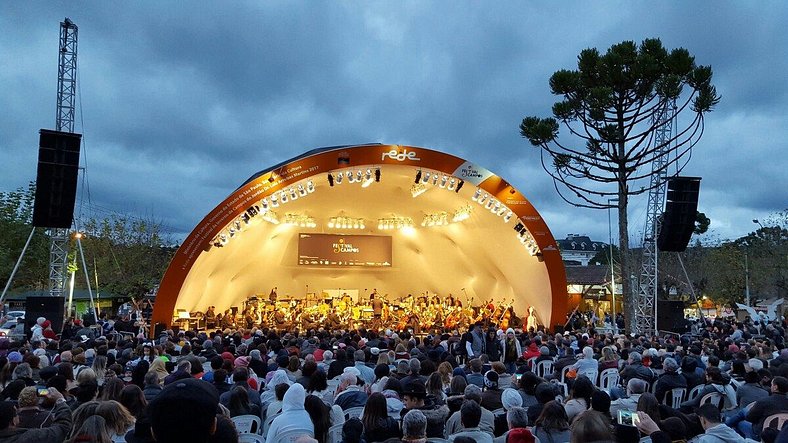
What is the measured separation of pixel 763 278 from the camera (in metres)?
30.4

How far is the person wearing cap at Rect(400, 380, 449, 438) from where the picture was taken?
Result: 4770mm

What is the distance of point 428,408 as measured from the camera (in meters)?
5.30

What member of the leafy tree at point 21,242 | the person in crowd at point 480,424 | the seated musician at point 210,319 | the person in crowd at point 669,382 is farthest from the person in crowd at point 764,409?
the leafy tree at point 21,242

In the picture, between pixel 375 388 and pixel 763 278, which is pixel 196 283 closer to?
pixel 375 388

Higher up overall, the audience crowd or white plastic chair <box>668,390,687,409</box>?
the audience crowd

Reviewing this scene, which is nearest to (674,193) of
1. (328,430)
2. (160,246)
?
(328,430)

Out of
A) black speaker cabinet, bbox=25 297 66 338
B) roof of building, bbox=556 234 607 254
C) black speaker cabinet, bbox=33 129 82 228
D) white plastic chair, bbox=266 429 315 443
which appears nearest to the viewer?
white plastic chair, bbox=266 429 315 443

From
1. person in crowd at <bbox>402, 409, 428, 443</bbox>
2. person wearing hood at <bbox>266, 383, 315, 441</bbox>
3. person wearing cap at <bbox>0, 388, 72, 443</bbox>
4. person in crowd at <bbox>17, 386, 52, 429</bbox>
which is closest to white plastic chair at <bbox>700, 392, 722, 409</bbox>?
person in crowd at <bbox>402, 409, 428, 443</bbox>

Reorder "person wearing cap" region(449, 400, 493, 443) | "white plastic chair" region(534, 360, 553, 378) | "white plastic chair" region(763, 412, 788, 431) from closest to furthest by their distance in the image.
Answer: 1. "person wearing cap" region(449, 400, 493, 443)
2. "white plastic chair" region(763, 412, 788, 431)
3. "white plastic chair" region(534, 360, 553, 378)

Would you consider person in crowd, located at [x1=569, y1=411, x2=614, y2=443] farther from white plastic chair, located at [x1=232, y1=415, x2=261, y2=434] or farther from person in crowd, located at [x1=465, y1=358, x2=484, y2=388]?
person in crowd, located at [x1=465, y1=358, x2=484, y2=388]

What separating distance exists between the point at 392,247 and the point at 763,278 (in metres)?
20.7

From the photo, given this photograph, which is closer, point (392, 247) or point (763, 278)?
point (392, 247)

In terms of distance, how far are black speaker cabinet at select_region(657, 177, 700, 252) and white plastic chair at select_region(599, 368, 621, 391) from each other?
9.99m

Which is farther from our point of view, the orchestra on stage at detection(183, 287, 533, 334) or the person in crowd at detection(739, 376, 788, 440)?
the orchestra on stage at detection(183, 287, 533, 334)
